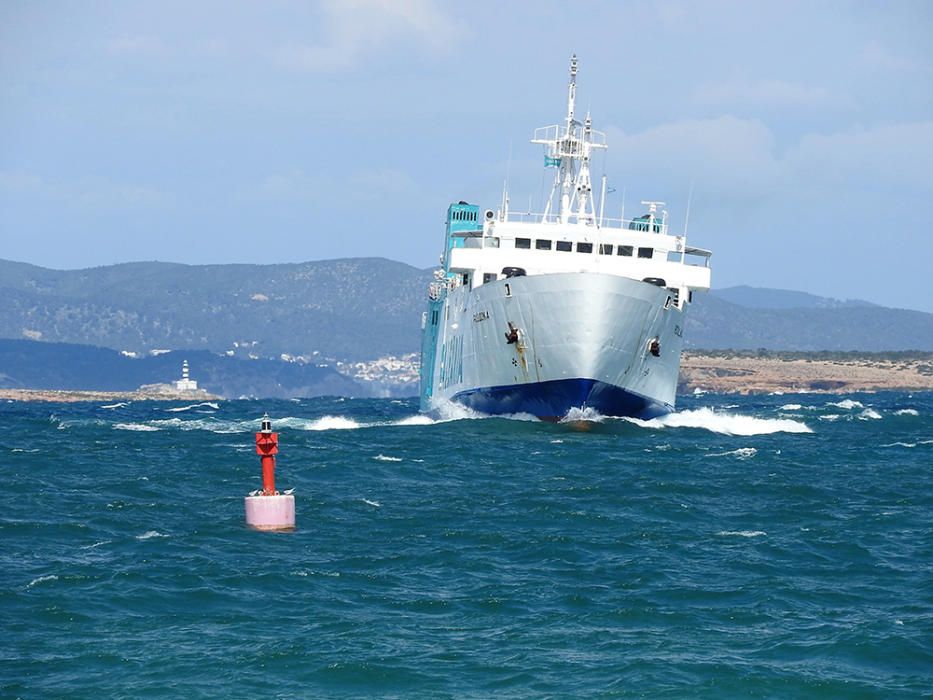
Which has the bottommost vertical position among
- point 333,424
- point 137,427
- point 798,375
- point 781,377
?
point 137,427

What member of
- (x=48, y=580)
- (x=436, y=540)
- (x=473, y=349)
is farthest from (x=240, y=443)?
(x=48, y=580)

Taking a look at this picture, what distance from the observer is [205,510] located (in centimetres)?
3030

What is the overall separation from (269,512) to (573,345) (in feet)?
75.4

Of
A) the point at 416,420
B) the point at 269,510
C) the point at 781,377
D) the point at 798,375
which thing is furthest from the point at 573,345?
the point at 798,375

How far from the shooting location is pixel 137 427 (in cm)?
5975

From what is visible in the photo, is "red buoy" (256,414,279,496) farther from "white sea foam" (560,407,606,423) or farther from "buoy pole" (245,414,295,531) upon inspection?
"white sea foam" (560,407,606,423)

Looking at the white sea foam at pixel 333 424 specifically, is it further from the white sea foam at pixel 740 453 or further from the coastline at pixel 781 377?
the coastline at pixel 781 377

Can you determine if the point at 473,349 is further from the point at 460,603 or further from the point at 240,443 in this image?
the point at 460,603

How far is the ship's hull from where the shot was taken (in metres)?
49.2

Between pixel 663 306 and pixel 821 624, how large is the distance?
31.0 m

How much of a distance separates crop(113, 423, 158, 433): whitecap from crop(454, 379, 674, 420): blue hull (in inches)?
484

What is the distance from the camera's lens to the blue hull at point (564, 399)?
50.6 m

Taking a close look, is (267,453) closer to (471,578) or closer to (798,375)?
(471,578)

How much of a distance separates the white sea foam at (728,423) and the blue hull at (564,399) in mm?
609
